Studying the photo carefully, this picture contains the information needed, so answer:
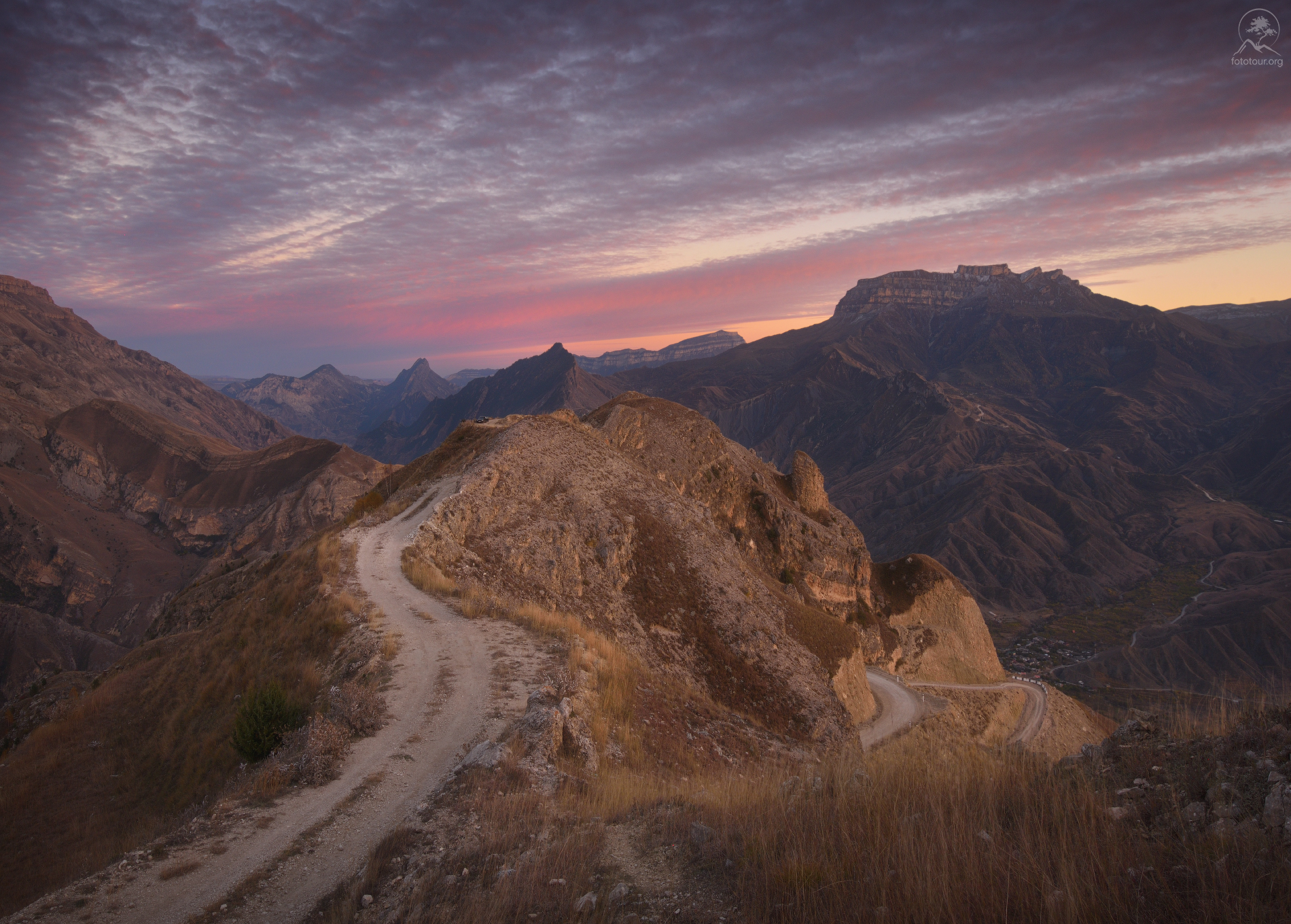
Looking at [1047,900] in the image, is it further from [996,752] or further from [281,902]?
[281,902]

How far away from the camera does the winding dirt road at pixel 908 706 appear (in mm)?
42656

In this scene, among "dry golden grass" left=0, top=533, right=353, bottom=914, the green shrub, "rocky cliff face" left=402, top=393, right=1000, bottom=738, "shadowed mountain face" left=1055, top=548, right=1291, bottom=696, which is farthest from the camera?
"shadowed mountain face" left=1055, top=548, right=1291, bottom=696

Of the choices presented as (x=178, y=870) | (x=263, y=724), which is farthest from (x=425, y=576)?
(x=178, y=870)

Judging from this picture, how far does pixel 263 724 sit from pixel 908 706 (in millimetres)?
48635

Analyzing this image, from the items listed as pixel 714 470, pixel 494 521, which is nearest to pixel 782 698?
pixel 494 521

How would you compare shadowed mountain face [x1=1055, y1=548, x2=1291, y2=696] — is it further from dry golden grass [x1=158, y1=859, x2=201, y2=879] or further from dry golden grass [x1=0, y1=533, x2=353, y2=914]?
dry golden grass [x1=158, y1=859, x2=201, y2=879]

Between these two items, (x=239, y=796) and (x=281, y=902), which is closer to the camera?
(x=281, y=902)

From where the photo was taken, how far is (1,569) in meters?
174

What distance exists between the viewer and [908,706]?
47969 millimetres

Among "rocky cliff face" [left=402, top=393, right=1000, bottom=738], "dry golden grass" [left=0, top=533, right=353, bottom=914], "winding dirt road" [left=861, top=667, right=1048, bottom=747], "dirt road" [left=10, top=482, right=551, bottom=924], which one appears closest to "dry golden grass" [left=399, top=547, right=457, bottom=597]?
"rocky cliff face" [left=402, top=393, right=1000, bottom=738]

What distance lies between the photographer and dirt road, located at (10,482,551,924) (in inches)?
258

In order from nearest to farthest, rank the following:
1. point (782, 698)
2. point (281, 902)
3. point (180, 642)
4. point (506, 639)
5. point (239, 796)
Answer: point (281, 902)
point (239, 796)
point (506, 639)
point (180, 642)
point (782, 698)

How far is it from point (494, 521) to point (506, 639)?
10980 millimetres

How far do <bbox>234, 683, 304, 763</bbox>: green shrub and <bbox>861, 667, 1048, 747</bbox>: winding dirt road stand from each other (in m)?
34.0
